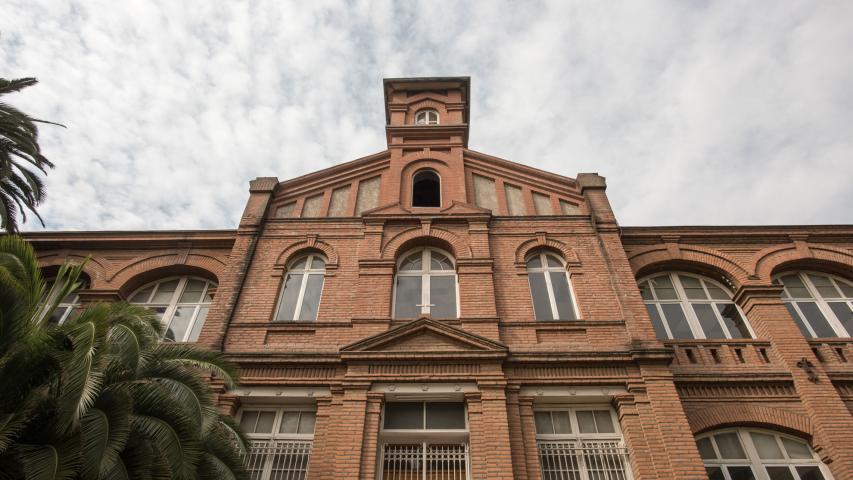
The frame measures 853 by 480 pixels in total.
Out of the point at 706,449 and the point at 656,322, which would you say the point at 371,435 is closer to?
the point at 706,449

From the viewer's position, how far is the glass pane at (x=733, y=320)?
1218 centimetres

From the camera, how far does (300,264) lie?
1293 centimetres

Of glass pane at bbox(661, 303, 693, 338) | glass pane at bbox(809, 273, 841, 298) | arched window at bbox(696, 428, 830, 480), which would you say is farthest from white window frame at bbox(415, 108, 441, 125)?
arched window at bbox(696, 428, 830, 480)

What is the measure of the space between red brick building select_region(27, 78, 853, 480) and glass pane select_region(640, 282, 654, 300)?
2.7 inches

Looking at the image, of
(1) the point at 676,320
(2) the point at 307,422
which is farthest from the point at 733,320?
(2) the point at 307,422

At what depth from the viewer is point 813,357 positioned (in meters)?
11.1

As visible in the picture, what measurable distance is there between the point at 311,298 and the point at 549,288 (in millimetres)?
5397

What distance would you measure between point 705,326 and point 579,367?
14.1 feet

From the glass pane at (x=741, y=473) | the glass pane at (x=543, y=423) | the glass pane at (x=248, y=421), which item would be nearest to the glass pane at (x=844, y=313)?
the glass pane at (x=741, y=473)

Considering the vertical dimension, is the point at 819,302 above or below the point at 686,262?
below

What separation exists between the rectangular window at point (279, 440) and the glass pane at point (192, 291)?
429cm

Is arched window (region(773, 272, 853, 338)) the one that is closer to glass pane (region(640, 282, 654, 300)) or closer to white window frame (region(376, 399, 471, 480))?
glass pane (region(640, 282, 654, 300))

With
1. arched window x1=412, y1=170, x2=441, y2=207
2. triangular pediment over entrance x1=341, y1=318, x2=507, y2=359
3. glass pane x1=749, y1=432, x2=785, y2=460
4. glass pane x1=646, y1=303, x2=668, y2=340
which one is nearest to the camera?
glass pane x1=749, y1=432, x2=785, y2=460

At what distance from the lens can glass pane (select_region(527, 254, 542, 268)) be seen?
41.5 ft
